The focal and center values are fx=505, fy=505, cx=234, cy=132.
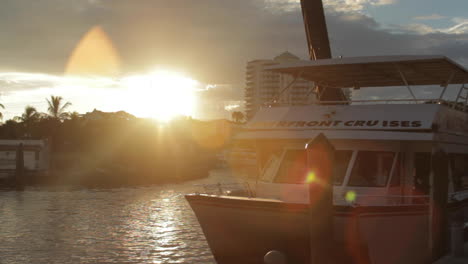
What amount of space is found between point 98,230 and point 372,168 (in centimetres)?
1416

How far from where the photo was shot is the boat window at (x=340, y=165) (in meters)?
11.6

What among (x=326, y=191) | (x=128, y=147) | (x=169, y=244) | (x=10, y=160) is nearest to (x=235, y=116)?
(x=128, y=147)

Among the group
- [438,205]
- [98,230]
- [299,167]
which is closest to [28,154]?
[98,230]

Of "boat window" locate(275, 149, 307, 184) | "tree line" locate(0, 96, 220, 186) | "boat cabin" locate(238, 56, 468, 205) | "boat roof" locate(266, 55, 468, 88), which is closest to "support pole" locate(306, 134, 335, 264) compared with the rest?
"boat cabin" locate(238, 56, 468, 205)

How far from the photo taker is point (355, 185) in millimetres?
11406

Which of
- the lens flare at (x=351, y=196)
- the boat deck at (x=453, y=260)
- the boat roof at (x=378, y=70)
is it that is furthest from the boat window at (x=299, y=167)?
the boat deck at (x=453, y=260)

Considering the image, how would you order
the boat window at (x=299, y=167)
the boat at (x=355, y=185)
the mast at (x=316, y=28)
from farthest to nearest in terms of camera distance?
the mast at (x=316, y=28) → the boat window at (x=299, y=167) → the boat at (x=355, y=185)

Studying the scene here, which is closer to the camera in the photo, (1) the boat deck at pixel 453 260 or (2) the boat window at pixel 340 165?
(1) the boat deck at pixel 453 260

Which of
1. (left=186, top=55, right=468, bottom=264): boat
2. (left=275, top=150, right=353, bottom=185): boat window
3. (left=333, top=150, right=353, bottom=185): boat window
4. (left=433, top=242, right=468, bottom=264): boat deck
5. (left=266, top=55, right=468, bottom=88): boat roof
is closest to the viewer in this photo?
(left=186, top=55, right=468, bottom=264): boat

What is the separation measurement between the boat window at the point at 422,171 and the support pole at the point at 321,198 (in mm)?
3200

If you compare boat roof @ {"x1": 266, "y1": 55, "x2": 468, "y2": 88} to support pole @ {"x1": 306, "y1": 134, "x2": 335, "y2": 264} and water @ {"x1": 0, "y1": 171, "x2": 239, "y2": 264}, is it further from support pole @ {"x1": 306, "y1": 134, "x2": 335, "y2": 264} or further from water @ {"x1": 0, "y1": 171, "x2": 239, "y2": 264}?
water @ {"x1": 0, "y1": 171, "x2": 239, "y2": 264}

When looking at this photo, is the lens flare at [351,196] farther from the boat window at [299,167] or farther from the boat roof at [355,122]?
the boat roof at [355,122]

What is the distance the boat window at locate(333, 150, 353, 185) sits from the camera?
1162 centimetres

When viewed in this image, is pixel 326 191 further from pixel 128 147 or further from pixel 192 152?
pixel 192 152
